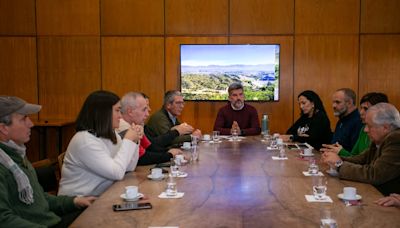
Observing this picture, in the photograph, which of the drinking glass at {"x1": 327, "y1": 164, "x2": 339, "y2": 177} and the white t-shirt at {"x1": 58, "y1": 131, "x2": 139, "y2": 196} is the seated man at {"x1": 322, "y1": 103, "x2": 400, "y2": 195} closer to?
the drinking glass at {"x1": 327, "y1": 164, "x2": 339, "y2": 177}

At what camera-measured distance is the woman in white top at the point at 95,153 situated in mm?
2928

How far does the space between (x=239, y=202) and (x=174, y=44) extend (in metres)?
5.01

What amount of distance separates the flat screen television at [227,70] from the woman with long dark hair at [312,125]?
1.53 meters

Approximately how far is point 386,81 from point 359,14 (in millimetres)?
1141

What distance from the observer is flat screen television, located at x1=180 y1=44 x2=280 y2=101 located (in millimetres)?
7074

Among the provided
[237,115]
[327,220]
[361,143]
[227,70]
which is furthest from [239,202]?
[227,70]

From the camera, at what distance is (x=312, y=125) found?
207 inches

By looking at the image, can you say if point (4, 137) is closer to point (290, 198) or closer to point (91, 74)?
point (290, 198)

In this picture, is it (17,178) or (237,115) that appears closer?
(17,178)

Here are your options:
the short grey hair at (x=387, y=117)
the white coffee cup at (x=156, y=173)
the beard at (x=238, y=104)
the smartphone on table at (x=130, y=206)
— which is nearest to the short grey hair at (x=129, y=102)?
the white coffee cup at (x=156, y=173)

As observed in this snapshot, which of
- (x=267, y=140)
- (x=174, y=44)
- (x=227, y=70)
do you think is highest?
(x=174, y=44)

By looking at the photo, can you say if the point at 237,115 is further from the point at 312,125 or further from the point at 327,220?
the point at 327,220

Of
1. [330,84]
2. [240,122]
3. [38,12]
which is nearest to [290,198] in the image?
[240,122]

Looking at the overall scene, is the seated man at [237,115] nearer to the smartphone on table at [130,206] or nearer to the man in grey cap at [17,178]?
the man in grey cap at [17,178]
